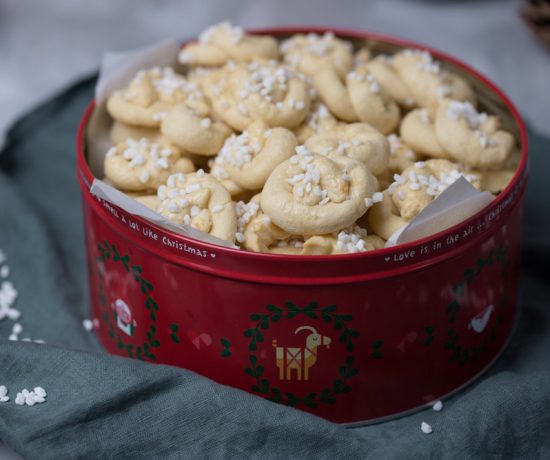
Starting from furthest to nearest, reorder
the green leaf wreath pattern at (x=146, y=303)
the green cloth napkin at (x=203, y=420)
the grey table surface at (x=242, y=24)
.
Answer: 1. the grey table surface at (x=242, y=24)
2. the green leaf wreath pattern at (x=146, y=303)
3. the green cloth napkin at (x=203, y=420)

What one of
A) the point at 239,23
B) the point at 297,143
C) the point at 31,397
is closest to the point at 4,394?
the point at 31,397

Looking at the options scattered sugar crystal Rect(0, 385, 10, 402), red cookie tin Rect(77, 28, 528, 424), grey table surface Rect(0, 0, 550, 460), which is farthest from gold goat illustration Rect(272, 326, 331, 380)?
grey table surface Rect(0, 0, 550, 460)

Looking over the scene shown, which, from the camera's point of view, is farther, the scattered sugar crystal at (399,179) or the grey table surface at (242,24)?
the grey table surface at (242,24)

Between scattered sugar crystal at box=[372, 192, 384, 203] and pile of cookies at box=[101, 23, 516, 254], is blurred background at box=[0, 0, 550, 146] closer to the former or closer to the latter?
pile of cookies at box=[101, 23, 516, 254]

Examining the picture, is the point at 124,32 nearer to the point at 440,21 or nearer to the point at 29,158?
the point at 29,158

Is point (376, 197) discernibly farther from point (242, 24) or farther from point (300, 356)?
point (242, 24)

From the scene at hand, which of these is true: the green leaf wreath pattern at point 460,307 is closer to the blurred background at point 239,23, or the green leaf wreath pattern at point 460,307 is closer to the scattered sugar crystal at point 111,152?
the scattered sugar crystal at point 111,152

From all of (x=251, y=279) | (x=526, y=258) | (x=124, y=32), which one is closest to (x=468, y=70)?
(x=526, y=258)

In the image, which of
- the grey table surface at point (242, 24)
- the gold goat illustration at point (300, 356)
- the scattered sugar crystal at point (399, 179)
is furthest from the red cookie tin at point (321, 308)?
the grey table surface at point (242, 24)
